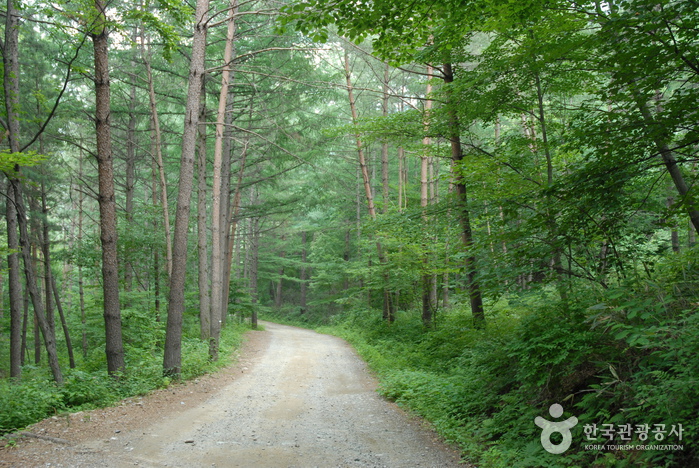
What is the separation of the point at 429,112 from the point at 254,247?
2175 centimetres

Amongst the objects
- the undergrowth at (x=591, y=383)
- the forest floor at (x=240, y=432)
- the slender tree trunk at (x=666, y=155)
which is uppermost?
the slender tree trunk at (x=666, y=155)

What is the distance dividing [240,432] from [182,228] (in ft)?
15.2

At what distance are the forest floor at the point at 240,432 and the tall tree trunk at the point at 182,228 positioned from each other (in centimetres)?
81

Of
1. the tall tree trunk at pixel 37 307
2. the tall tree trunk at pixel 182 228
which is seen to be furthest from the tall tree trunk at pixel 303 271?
the tall tree trunk at pixel 37 307

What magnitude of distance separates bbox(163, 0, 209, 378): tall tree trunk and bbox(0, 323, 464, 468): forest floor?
2.65 feet

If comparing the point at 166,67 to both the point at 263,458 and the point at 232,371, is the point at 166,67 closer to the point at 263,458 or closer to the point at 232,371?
the point at 232,371

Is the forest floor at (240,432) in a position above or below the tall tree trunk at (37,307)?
below

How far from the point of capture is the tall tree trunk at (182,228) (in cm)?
869

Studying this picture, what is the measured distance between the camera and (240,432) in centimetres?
565

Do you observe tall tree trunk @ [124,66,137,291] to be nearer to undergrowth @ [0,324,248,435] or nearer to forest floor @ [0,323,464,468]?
undergrowth @ [0,324,248,435]

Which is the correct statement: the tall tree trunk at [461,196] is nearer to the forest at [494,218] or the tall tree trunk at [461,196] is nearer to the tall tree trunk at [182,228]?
the forest at [494,218]

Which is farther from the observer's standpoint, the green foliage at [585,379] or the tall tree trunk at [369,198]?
the tall tree trunk at [369,198]

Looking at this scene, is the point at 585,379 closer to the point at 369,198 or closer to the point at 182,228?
the point at 182,228

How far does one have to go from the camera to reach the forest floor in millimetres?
4637
